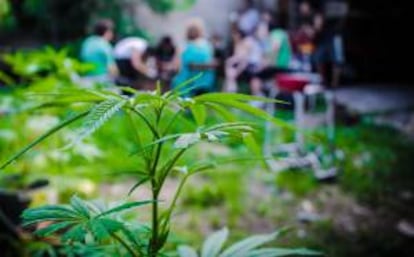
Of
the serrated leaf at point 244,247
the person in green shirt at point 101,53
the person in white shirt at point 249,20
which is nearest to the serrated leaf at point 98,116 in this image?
the serrated leaf at point 244,247

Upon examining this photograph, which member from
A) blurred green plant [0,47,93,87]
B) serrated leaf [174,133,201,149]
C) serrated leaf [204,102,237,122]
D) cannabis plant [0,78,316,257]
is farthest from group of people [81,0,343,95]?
serrated leaf [174,133,201,149]

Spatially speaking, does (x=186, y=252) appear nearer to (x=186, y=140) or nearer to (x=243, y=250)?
Result: (x=243, y=250)

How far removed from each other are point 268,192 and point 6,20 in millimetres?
7491

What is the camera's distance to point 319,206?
439 centimetres

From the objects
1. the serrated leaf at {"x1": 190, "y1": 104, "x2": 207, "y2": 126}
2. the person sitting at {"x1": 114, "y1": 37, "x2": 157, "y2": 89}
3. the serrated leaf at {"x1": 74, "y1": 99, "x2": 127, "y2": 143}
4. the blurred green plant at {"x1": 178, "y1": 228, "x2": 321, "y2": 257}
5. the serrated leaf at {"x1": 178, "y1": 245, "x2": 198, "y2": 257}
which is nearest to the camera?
the serrated leaf at {"x1": 74, "y1": 99, "x2": 127, "y2": 143}


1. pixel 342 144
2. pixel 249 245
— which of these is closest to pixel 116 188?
pixel 342 144

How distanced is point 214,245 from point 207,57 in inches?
218

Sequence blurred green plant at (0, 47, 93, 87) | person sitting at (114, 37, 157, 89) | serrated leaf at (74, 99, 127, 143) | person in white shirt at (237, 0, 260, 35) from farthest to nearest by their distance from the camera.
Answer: person in white shirt at (237, 0, 260, 35), person sitting at (114, 37, 157, 89), blurred green plant at (0, 47, 93, 87), serrated leaf at (74, 99, 127, 143)

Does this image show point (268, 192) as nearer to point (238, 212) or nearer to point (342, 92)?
point (238, 212)

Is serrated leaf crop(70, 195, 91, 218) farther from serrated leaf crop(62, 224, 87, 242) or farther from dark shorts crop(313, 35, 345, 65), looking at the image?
dark shorts crop(313, 35, 345, 65)

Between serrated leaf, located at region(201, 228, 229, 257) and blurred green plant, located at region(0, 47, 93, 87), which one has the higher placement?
blurred green plant, located at region(0, 47, 93, 87)

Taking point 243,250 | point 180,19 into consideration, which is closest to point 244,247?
point 243,250

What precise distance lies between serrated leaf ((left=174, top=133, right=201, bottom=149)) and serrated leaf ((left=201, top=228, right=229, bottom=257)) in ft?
1.42

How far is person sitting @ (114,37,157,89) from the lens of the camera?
724cm
